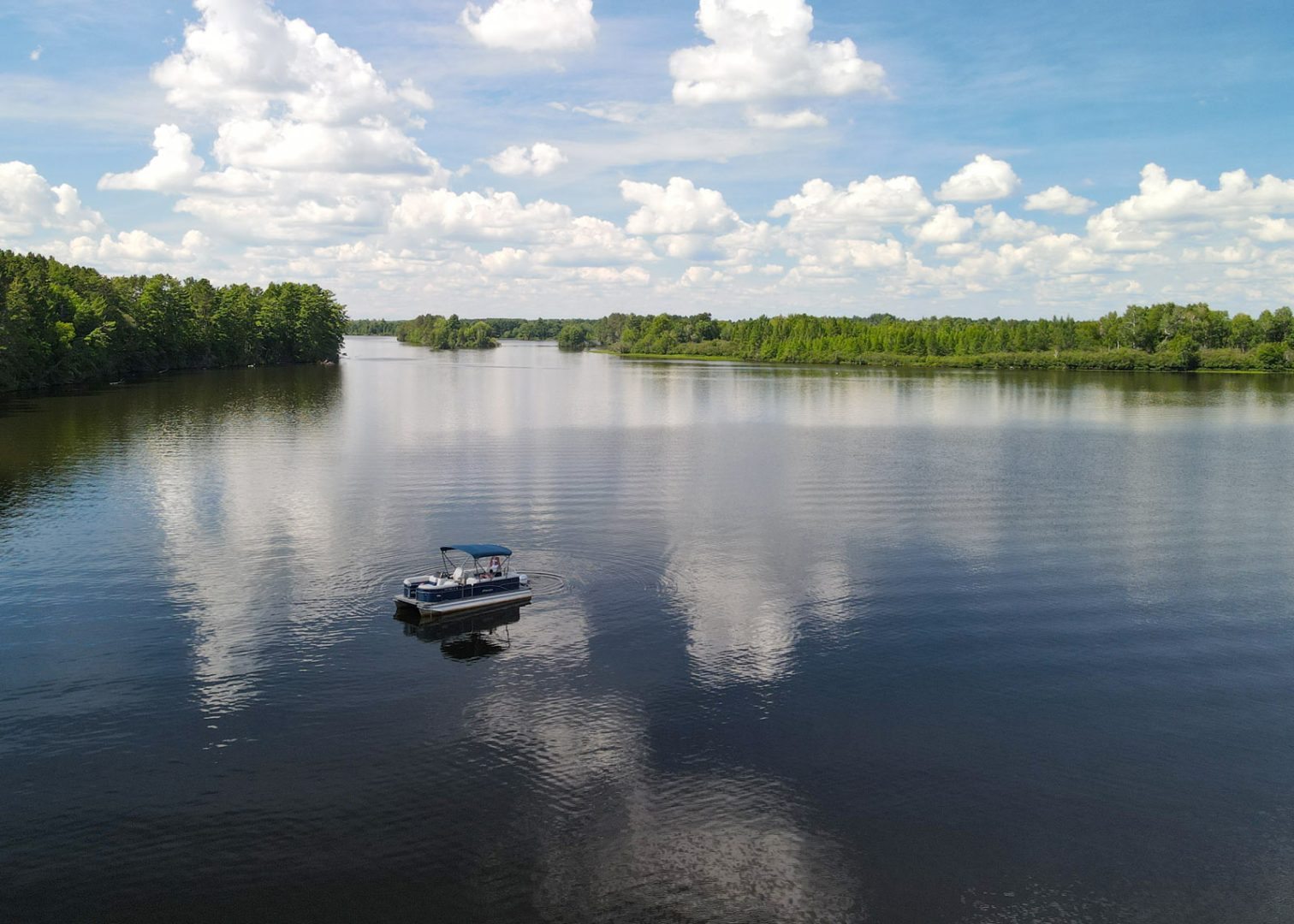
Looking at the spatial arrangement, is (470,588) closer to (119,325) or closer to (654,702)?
(654,702)

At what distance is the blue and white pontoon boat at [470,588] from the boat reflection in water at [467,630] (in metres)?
A: 0.28

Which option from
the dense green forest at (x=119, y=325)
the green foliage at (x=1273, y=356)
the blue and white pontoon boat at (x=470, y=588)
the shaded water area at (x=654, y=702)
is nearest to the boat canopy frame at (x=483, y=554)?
the blue and white pontoon boat at (x=470, y=588)

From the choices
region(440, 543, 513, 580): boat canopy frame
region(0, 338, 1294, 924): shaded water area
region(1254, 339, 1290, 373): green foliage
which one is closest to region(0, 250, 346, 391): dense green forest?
region(0, 338, 1294, 924): shaded water area

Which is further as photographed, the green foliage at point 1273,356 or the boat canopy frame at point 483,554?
the green foliage at point 1273,356

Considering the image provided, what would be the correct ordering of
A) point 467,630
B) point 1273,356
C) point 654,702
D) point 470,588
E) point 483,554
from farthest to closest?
1. point 1273,356
2. point 483,554
3. point 470,588
4. point 467,630
5. point 654,702

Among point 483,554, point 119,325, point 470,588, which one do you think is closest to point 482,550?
point 483,554

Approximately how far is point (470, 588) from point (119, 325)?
12482 cm

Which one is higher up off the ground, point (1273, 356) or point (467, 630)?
point (1273, 356)

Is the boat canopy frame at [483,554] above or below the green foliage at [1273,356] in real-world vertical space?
below

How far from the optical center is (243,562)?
39.5 m

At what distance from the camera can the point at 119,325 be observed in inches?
5285

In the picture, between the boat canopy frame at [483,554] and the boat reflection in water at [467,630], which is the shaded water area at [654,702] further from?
the boat canopy frame at [483,554]

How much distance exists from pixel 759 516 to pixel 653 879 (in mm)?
31480

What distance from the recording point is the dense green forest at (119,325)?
108256mm
